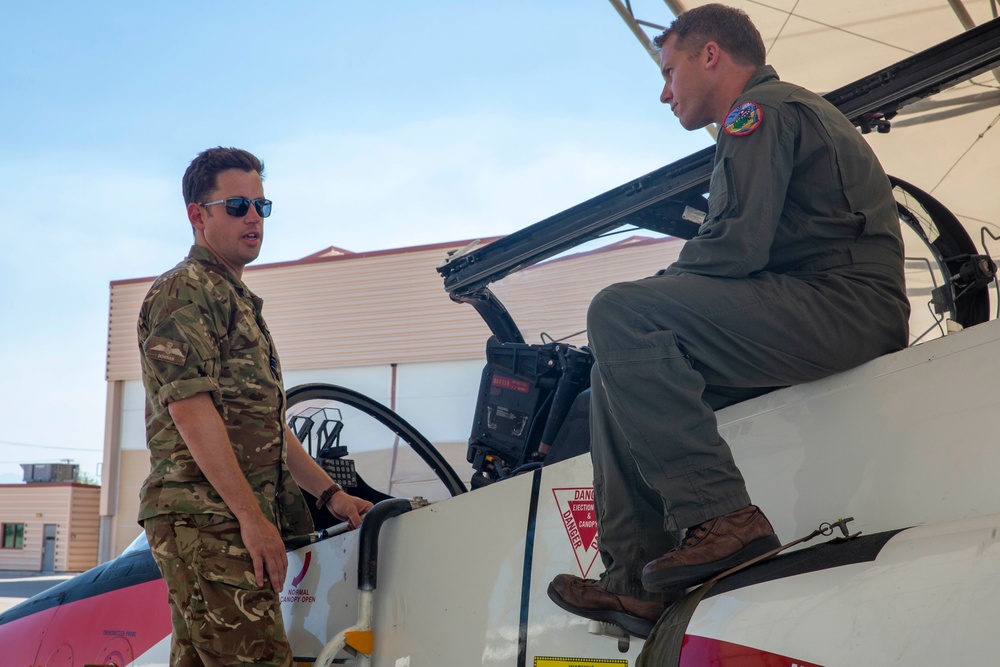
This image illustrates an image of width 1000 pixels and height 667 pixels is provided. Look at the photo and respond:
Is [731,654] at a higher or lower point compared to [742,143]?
lower

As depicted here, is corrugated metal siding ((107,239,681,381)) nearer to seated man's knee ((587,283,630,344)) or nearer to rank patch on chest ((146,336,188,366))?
rank patch on chest ((146,336,188,366))

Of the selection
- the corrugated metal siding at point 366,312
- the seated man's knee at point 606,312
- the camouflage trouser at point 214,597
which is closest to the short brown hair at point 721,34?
the seated man's knee at point 606,312

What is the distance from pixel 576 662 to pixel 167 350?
1.23 meters

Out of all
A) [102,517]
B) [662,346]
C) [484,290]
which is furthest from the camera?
[102,517]

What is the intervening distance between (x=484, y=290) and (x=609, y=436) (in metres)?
1.85

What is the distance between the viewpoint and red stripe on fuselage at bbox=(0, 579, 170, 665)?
2779 millimetres

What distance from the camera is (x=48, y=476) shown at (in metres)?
26.8

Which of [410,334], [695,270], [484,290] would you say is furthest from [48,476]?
[695,270]

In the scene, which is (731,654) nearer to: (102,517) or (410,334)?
(410,334)

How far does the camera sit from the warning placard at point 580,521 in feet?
6.35

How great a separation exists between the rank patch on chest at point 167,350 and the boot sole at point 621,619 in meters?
1.12

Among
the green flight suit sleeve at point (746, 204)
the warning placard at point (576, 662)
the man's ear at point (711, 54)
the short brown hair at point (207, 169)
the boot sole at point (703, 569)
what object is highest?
the man's ear at point (711, 54)

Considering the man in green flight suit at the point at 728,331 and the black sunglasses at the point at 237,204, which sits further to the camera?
the black sunglasses at the point at 237,204

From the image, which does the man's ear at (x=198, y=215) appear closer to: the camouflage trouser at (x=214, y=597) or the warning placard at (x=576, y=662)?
the camouflage trouser at (x=214, y=597)
